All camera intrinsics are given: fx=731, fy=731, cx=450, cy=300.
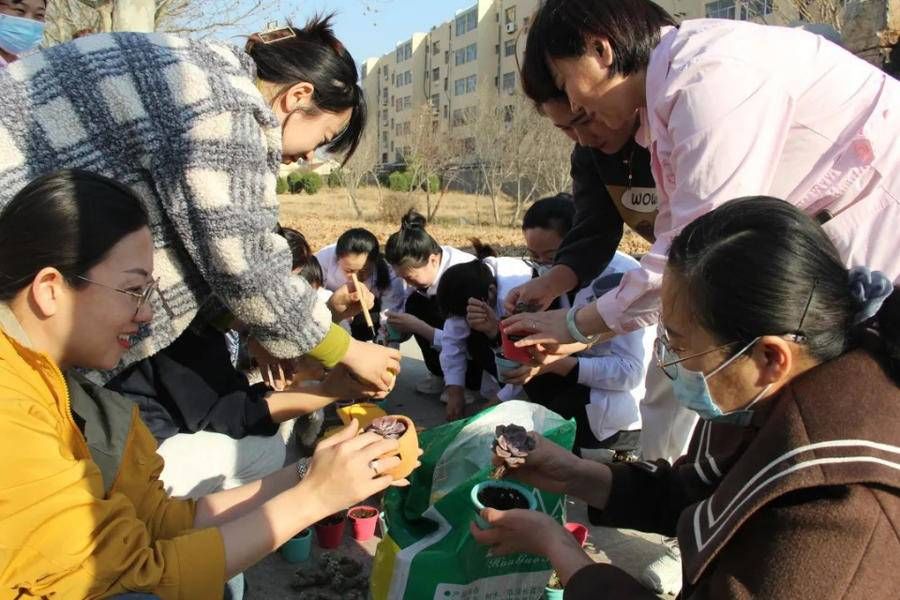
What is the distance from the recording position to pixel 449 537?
6.57 feet

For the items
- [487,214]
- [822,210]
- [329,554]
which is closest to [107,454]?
[329,554]

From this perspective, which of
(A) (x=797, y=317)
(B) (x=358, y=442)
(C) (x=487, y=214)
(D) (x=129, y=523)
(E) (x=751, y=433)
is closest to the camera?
(A) (x=797, y=317)

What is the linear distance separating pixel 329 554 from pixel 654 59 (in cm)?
213

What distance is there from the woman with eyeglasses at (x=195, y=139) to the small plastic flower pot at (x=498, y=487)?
2.22 ft

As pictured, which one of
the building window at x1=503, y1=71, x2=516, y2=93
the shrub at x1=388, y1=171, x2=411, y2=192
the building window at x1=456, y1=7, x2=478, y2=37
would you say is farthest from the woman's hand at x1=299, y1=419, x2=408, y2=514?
the building window at x1=456, y1=7, x2=478, y2=37

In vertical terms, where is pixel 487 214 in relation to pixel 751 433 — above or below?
below

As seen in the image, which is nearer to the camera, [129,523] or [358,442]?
[129,523]

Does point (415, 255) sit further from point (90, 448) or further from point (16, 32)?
point (90, 448)

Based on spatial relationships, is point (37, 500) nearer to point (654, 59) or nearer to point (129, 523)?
point (129, 523)

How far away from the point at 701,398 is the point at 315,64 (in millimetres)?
1496

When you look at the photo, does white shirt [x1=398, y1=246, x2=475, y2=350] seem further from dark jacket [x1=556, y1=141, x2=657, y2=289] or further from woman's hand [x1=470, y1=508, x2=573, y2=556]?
woman's hand [x1=470, y1=508, x2=573, y2=556]

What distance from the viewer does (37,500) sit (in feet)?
4.49

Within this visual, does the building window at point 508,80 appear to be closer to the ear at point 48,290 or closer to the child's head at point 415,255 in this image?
the child's head at point 415,255

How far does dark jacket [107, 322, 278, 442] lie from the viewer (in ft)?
7.98
